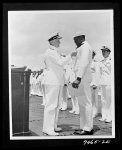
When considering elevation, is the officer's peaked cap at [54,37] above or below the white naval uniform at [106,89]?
above

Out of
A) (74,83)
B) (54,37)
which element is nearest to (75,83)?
(74,83)

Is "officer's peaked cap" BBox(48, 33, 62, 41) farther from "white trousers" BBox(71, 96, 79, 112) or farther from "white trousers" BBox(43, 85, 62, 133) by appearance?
"white trousers" BBox(71, 96, 79, 112)

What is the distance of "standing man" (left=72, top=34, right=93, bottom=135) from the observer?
210 centimetres

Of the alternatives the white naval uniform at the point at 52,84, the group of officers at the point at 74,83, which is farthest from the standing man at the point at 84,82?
the white naval uniform at the point at 52,84

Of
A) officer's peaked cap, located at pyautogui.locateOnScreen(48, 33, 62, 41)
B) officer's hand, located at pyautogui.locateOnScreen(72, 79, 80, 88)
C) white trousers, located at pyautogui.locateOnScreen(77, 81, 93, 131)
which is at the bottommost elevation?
white trousers, located at pyautogui.locateOnScreen(77, 81, 93, 131)

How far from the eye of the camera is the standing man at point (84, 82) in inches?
82.7

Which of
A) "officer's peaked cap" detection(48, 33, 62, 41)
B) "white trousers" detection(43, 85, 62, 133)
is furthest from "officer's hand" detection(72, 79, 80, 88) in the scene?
"officer's peaked cap" detection(48, 33, 62, 41)

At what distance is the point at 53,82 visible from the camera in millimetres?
2105

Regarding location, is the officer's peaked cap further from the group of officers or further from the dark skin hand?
the dark skin hand

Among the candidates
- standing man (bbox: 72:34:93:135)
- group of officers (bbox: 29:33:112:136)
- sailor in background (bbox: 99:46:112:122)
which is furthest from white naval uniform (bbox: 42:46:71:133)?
sailor in background (bbox: 99:46:112:122)

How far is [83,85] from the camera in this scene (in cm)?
211

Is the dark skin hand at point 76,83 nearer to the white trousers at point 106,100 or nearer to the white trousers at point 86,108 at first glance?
the white trousers at point 86,108

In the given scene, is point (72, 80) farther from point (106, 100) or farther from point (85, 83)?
point (106, 100)

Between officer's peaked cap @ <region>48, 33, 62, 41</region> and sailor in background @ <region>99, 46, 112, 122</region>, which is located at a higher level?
officer's peaked cap @ <region>48, 33, 62, 41</region>
